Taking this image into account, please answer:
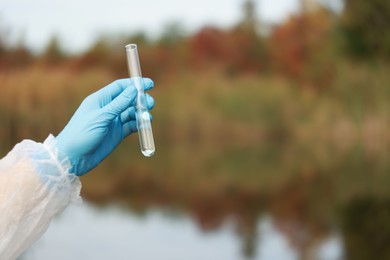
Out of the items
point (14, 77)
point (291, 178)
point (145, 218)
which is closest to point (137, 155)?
point (14, 77)

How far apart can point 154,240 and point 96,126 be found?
6.30m

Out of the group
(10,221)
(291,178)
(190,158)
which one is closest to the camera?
(10,221)

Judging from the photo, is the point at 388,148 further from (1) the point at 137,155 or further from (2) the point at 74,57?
(2) the point at 74,57

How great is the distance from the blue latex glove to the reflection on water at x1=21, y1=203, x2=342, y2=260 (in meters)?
5.20

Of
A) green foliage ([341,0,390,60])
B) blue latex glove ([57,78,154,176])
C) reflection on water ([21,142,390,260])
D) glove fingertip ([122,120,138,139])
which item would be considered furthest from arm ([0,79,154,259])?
green foliage ([341,0,390,60])

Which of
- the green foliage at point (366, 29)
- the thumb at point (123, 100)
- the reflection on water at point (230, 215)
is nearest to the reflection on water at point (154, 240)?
the reflection on water at point (230, 215)

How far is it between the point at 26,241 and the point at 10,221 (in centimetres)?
6

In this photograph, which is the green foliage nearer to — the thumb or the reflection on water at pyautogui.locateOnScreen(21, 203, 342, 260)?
the reflection on water at pyautogui.locateOnScreen(21, 203, 342, 260)

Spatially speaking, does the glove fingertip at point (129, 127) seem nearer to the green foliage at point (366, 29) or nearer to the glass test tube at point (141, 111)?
the glass test tube at point (141, 111)

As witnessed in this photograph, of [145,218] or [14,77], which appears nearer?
[145,218]

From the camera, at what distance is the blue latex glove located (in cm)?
165

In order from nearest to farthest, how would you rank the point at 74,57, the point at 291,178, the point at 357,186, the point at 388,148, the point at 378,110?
the point at 357,186 → the point at 291,178 → the point at 388,148 → the point at 378,110 → the point at 74,57

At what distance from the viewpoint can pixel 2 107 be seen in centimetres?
2136

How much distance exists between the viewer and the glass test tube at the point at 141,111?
1615 mm
